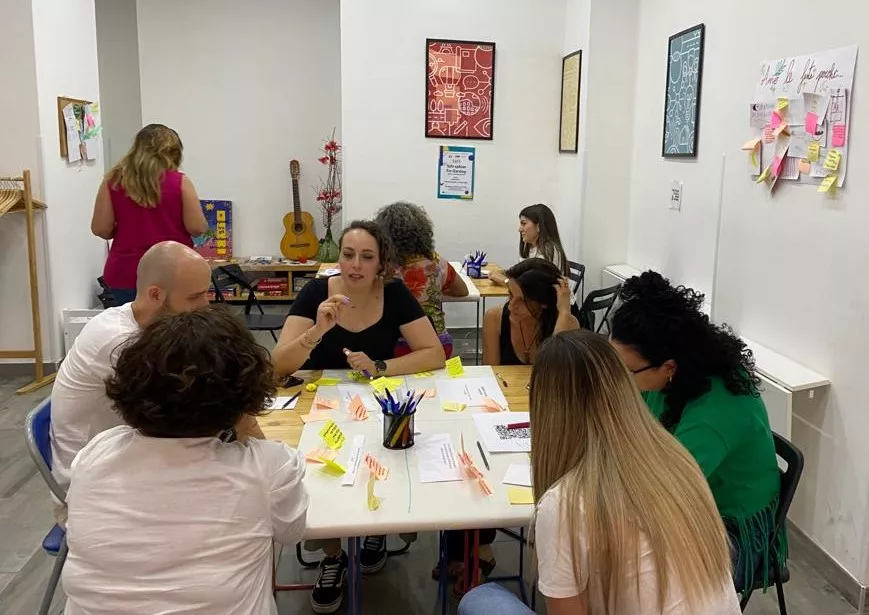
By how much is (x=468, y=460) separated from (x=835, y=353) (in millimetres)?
1660

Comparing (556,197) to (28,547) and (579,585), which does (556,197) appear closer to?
(28,547)

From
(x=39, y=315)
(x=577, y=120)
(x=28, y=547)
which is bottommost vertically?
(x=28, y=547)

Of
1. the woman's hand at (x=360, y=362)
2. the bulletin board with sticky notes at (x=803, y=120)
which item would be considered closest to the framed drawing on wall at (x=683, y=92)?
the bulletin board with sticky notes at (x=803, y=120)

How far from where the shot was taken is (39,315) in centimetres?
465

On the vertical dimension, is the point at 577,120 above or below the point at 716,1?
below

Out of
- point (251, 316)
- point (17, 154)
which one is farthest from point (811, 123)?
point (17, 154)

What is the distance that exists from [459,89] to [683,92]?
2.00m

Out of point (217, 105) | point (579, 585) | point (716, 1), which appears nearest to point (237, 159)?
point (217, 105)

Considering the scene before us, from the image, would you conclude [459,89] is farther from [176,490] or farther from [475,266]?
[176,490]

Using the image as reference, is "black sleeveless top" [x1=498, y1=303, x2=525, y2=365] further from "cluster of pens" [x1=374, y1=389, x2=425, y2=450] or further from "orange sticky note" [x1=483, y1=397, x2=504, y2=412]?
"cluster of pens" [x1=374, y1=389, x2=425, y2=450]

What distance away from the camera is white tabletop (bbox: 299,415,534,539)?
62.3 inches

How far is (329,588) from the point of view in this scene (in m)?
2.39

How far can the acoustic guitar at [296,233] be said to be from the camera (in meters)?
6.79

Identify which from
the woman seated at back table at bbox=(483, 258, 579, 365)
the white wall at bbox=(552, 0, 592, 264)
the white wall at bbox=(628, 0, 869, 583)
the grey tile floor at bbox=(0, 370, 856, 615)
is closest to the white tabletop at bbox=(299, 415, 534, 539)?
the grey tile floor at bbox=(0, 370, 856, 615)
